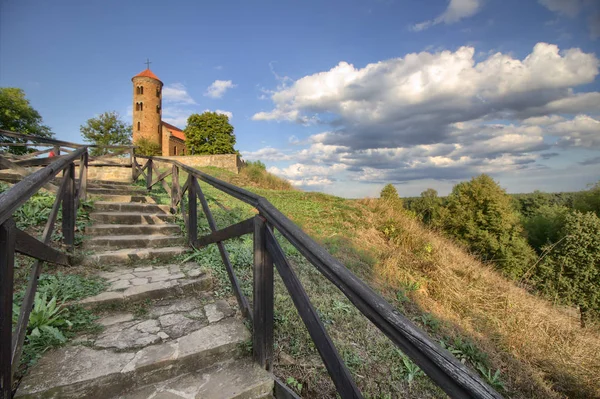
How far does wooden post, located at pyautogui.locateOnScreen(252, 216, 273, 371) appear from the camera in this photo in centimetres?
182

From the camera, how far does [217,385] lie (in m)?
1.73

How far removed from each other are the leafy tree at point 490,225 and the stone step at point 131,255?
18.3 metres

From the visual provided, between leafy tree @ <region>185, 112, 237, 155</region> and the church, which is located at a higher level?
the church

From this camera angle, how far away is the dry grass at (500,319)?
331cm

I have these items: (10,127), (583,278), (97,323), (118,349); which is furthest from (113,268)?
(10,127)

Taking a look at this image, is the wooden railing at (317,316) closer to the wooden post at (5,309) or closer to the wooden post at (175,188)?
the wooden post at (5,309)

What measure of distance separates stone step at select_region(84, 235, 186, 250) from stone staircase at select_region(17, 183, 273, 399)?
364mm

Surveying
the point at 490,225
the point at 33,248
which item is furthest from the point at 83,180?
the point at 490,225

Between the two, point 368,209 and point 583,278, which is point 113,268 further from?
point 583,278

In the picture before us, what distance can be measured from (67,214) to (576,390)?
6.18m

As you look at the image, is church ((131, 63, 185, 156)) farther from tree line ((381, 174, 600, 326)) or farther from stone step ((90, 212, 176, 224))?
stone step ((90, 212, 176, 224))

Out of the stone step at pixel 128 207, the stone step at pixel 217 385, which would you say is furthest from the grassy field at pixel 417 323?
the stone step at pixel 128 207

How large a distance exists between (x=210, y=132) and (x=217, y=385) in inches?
1133

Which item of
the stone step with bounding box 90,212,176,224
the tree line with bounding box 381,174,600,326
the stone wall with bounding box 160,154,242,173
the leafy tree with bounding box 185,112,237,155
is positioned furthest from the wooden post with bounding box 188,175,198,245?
the leafy tree with bounding box 185,112,237,155
